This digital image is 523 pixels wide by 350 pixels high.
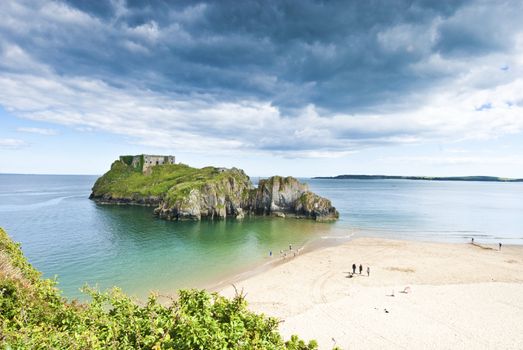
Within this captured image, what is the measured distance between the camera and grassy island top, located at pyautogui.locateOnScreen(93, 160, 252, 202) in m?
118

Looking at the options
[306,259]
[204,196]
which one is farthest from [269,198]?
[306,259]

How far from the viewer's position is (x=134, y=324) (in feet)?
34.2

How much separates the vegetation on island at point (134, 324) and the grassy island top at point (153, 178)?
8662cm

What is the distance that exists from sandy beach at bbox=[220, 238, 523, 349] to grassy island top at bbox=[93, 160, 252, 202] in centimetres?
6322

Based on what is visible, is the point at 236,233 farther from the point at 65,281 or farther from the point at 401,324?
the point at 401,324

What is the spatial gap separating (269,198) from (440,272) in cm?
5864

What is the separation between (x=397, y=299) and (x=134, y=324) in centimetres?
3110

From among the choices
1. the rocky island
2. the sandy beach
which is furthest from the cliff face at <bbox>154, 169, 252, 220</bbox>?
the sandy beach

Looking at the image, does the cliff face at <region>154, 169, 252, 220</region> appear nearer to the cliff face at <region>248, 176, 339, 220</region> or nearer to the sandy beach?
the cliff face at <region>248, 176, 339, 220</region>

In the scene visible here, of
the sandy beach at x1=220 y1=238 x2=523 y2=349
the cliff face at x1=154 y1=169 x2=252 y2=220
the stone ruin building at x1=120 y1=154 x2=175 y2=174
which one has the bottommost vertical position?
the sandy beach at x1=220 y1=238 x2=523 y2=349

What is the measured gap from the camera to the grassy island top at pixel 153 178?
118 metres

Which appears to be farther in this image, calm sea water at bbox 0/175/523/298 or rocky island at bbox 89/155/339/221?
rocky island at bbox 89/155/339/221

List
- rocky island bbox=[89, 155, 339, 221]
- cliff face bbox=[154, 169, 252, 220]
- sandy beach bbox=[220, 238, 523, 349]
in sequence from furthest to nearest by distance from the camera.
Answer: rocky island bbox=[89, 155, 339, 221], cliff face bbox=[154, 169, 252, 220], sandy beach bbox=[220, 238, 523, 349]

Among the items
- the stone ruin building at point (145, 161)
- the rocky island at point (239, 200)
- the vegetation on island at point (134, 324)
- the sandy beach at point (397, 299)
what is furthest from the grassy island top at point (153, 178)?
the vegetation on island at point (134, 324)
